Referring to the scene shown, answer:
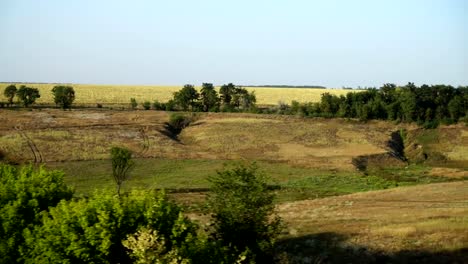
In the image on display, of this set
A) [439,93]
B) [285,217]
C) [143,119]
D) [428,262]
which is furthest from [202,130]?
[428,262]

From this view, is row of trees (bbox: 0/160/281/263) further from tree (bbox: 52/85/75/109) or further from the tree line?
tree (bbox: 52/85/75/109)

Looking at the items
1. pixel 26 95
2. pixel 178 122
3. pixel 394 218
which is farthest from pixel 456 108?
pixel 26 95

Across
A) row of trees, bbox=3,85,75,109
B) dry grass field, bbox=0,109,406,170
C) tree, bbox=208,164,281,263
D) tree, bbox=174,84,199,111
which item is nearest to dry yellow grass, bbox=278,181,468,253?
tree, bbox=208,164,281,263

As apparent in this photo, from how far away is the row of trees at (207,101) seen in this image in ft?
480

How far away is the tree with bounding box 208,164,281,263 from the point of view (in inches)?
1129

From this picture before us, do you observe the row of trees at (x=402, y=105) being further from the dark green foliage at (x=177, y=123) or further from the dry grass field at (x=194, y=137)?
the dark green foliage at (x=177, y=123)

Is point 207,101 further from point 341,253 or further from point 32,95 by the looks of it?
point 341,253

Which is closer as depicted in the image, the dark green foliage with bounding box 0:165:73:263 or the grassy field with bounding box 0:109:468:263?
the dark green foliage with bounding box 0:165:73:263

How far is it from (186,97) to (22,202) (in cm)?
11687

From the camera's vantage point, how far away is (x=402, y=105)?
130375 millimetres

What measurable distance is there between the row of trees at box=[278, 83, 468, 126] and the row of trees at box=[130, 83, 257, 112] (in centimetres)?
1896

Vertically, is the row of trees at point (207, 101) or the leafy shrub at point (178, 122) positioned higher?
the row of trees at point (207, 101)

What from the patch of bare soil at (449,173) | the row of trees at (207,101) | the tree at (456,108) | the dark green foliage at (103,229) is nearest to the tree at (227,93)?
the row of trees at (207,101)

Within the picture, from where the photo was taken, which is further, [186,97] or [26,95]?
[186,97]
